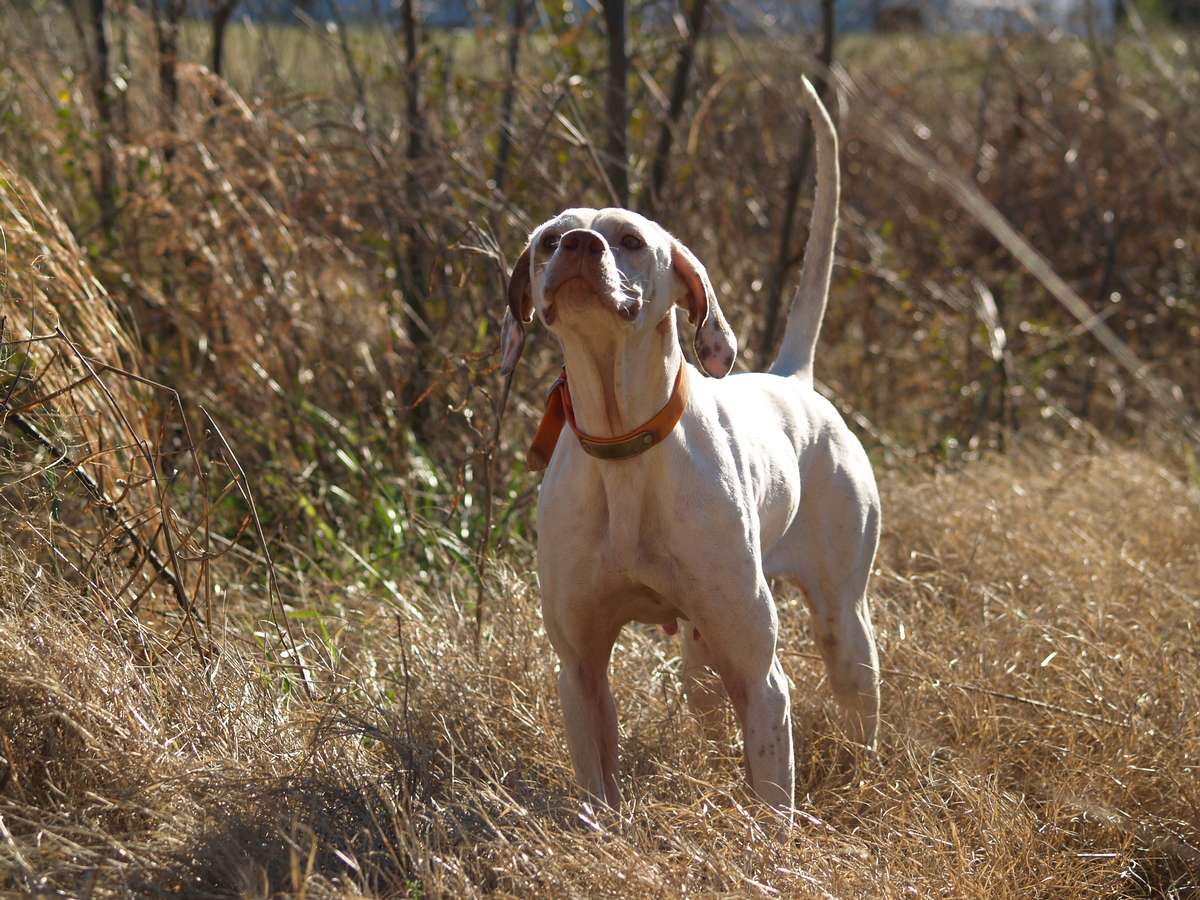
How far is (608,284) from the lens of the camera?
2436 millimetres

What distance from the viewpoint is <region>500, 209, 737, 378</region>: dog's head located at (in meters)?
2.43

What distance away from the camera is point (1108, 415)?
264 inches

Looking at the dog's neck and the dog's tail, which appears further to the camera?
the dog's tail

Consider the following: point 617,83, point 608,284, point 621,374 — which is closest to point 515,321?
point 621,374

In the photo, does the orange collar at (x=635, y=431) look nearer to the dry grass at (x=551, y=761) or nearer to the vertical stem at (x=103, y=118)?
the dry grass at (x=551, y=761)

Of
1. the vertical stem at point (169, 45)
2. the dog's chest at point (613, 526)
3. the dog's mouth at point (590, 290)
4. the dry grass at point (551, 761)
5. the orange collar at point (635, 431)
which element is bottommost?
the dry grass at point (551, 761)

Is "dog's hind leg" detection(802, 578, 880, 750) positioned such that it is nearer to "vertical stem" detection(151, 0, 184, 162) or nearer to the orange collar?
the orange collar

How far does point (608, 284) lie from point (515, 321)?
1.32 ft

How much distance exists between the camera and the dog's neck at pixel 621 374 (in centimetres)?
262

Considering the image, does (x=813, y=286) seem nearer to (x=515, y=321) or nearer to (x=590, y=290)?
(x=515, y=321)

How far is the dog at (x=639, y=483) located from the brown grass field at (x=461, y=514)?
215 millimetres

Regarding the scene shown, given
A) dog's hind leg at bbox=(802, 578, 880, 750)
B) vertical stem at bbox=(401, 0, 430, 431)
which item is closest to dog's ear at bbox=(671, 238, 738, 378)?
dog's hind leg at bbox=(802, 578, 880, 750)

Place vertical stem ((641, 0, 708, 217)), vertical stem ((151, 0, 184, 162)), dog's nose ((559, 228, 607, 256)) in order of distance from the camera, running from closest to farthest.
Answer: dog's nose ((559, 228, 607, 256)) → vertical stem ((641, 0, 708, 217)) → vertical stem ((151, 0, 184, 162))

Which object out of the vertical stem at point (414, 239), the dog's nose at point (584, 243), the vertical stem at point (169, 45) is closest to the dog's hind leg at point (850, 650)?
the dog's nose at point (584, 243)
